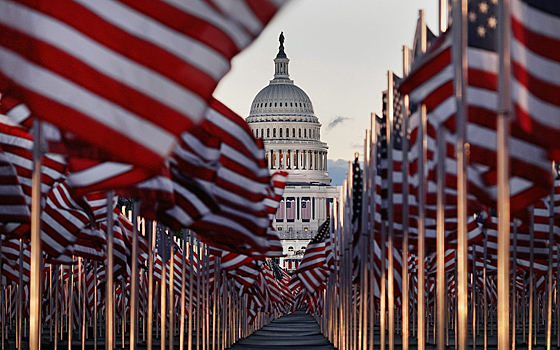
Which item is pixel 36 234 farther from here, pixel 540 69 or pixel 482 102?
pixel 540 69

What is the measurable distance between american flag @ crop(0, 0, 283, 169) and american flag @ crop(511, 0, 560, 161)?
2.77 metres

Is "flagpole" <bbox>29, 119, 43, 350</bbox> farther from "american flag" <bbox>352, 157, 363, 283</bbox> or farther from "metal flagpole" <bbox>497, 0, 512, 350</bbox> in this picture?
"american flag" <bbox>352, 157, 363, 283</bbox>

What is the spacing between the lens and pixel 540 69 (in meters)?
11.2

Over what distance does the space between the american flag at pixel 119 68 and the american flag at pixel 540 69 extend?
2.77m

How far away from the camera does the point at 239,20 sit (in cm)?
959

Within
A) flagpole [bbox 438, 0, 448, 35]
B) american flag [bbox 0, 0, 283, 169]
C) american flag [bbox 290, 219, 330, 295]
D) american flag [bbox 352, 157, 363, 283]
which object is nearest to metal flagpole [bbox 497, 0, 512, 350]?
american flag [bbox 0, 0, 283, 169]

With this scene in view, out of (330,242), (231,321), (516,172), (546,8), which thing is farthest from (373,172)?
(330,242)

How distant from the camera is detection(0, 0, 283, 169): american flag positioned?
10.1 meters

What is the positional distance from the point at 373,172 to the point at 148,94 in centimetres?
1861

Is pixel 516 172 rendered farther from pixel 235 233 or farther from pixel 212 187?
pixel 235 233

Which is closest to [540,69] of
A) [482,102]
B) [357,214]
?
[482,102]

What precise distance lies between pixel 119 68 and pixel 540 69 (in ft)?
11.9

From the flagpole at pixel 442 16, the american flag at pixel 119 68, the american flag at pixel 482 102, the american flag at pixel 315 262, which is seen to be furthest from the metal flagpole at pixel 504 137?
the american flag at pixel 315 262

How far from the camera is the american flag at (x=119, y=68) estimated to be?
10070mm
